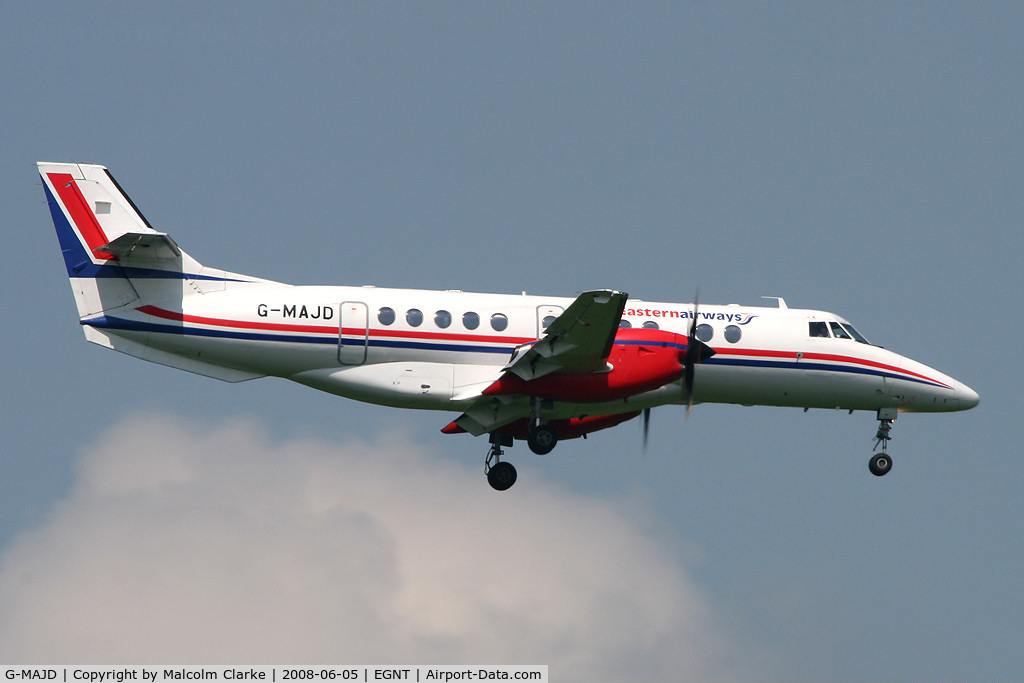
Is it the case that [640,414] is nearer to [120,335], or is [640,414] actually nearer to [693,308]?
[693,308]

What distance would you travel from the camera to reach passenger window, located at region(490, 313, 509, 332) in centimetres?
3316

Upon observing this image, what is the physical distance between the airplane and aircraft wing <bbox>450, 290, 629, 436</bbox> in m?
0.04

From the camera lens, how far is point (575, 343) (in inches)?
1221

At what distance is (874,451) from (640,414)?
6.11 m

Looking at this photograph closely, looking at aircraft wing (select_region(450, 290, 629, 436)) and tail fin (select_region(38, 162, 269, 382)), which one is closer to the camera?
aircraft wing (select_region(450, 290, 629, 436))

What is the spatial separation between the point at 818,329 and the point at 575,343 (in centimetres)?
731

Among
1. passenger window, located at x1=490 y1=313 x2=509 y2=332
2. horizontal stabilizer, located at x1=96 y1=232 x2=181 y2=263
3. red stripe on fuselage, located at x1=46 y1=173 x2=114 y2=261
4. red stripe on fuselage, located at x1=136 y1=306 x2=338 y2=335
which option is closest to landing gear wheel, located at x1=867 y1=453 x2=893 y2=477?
passenger window, located at x1=490 y1=313 x2=509 y2=332

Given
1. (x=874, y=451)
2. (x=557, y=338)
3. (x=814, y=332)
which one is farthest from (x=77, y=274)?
(x=874, y=451)

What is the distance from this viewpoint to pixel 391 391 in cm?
3241

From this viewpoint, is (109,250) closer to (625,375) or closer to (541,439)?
(541,439)

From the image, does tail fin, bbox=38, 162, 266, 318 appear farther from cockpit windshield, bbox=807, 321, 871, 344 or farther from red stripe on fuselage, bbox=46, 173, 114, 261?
cockpit windshield, bbox=807, 321, 871, 344

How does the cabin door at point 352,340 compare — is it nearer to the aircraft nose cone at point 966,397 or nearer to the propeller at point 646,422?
the propeller at point 646,422

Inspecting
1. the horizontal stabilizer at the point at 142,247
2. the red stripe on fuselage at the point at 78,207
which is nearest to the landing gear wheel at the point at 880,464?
the horizontal stabilizer at the point at 142,247

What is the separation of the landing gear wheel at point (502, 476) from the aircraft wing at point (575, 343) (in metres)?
2.15
